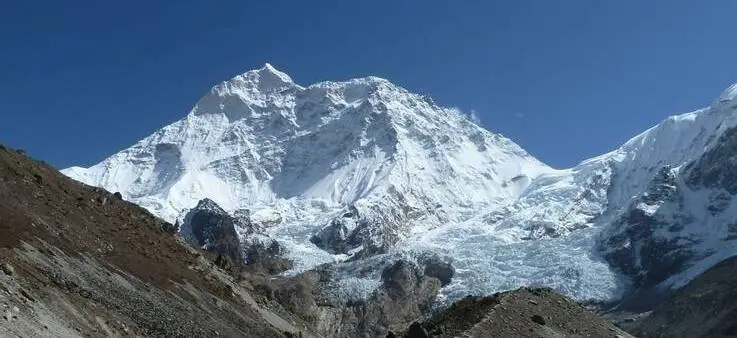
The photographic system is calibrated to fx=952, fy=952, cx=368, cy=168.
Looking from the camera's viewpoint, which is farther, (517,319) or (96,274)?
(96,274)

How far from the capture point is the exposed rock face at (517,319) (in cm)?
4006

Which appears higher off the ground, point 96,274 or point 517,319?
point 517,319

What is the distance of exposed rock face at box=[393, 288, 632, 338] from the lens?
4006cm

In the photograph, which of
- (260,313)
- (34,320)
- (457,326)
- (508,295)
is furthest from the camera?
(260,313)

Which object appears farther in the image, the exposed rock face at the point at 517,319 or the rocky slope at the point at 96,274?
the exposed rock face at the point at 517,319

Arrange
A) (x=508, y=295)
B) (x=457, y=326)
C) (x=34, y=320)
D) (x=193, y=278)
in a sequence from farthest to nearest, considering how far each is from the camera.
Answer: (x=193, y=278), (x=508, y=295), (x=457, y=326), (x=34, y=320)

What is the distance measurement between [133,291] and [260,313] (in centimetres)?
1751

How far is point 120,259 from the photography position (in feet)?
166

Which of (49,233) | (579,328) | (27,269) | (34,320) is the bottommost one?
(34,320)

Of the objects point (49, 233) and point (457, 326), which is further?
point (49, 233)

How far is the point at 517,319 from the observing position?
139ft

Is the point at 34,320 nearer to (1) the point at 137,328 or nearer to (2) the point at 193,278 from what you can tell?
(1) the point at 137,328

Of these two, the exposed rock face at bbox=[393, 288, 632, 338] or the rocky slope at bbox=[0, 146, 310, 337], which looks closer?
the rocky slope at bbox=[0, 146, 310, 337]

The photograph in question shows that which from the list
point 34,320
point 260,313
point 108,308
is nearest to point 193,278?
point 260,313
